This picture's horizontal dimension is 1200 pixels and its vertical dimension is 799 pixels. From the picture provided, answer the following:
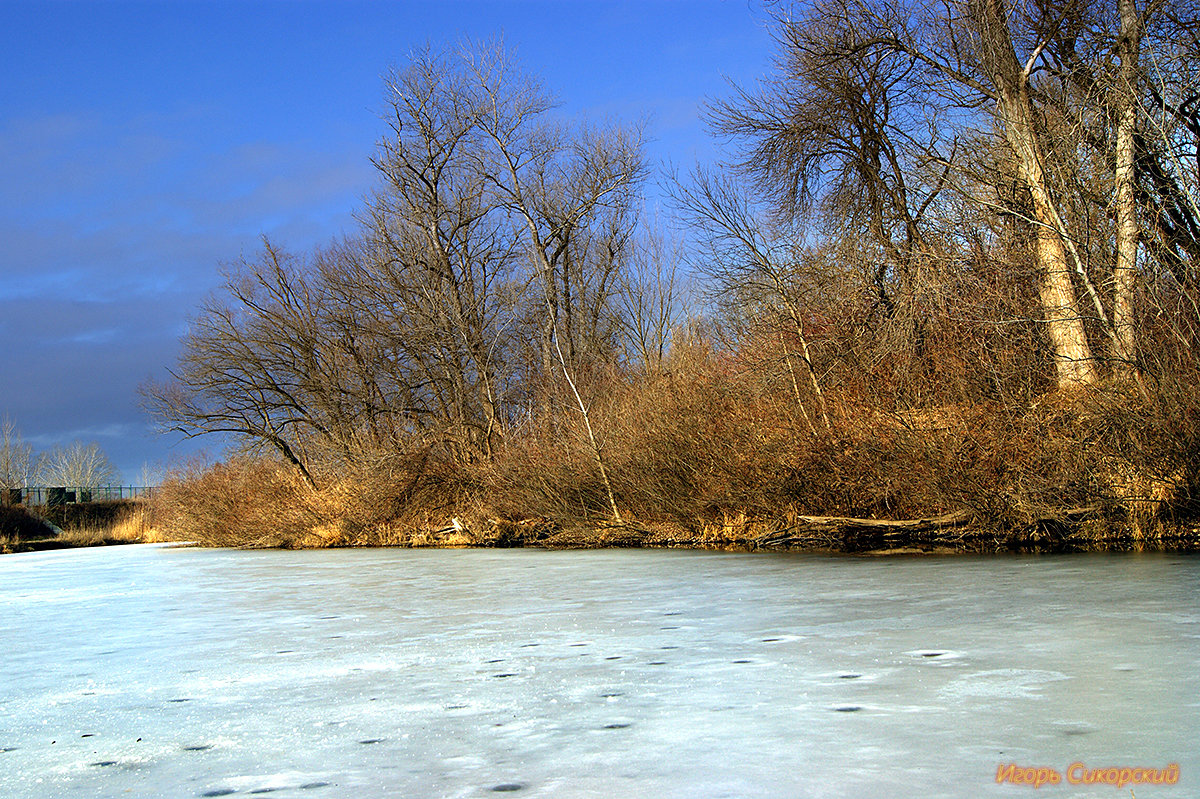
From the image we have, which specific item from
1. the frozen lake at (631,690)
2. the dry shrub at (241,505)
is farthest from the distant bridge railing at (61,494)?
the frozen lake at (631,690)

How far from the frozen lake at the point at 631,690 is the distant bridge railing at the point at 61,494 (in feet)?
113

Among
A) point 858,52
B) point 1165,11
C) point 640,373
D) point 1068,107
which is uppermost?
point 858,52

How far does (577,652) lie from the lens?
621cm

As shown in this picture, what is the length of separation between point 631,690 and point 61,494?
43.9 m

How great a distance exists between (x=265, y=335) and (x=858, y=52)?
67.5 feet

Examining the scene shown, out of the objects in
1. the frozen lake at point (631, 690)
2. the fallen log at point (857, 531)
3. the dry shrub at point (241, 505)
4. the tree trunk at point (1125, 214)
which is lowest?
the frozen lake at point (631, 690)

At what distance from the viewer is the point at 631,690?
16.3ft

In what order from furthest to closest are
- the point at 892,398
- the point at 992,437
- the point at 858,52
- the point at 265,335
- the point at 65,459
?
the point at 65,459
the point at 265,335
the point at 858,52
the point at 892,398
the point at 992,437

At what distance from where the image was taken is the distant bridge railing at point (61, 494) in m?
41.0

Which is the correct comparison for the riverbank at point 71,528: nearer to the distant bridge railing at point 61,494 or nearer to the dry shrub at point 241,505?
the distant bridge railing at point 61,494

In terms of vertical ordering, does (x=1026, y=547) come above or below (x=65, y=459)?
below

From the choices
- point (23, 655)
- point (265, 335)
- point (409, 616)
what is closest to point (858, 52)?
point (409, 616)

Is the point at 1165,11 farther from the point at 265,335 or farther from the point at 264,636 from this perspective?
the point at 265,335

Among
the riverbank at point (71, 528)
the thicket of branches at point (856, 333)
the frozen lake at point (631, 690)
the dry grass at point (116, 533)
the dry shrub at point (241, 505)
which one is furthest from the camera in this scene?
the dry grass at point (116, 533)
